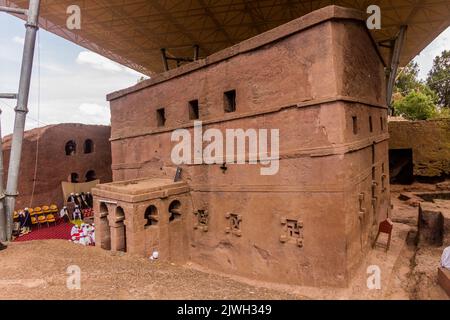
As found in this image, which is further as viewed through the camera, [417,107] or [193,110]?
[417,107]

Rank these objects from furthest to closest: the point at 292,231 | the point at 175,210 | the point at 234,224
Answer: the point at 175,210 < the point at 234,224 < the point at 292,231

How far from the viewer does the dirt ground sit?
5.04 metres

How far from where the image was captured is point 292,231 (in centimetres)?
802

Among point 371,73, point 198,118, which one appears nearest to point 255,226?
point 198,118

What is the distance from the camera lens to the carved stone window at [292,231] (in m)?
7.80

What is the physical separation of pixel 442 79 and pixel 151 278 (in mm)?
40634

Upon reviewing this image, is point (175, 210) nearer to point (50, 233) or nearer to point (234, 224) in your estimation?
point (234, 224)

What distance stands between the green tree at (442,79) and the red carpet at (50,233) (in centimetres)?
3998

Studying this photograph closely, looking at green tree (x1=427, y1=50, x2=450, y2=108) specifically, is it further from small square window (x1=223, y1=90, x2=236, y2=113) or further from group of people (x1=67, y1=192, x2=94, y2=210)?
group of people (x1=67, y1=192, x2=94, y2=210)

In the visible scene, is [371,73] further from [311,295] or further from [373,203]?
[311,295]

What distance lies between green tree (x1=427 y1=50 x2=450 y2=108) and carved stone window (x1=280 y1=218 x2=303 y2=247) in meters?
36.3

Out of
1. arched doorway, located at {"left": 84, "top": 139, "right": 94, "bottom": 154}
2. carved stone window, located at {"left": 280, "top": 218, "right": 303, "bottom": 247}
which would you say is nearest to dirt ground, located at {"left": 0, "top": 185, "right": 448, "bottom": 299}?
carved stone window, located at {"left": 280, "top": 218, "right": 303, "bottom": 247}

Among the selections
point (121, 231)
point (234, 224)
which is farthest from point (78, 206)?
point (234, 224)

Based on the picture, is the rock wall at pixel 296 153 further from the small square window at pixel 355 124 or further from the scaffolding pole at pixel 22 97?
the scaffolding pole at pixel 22 97
